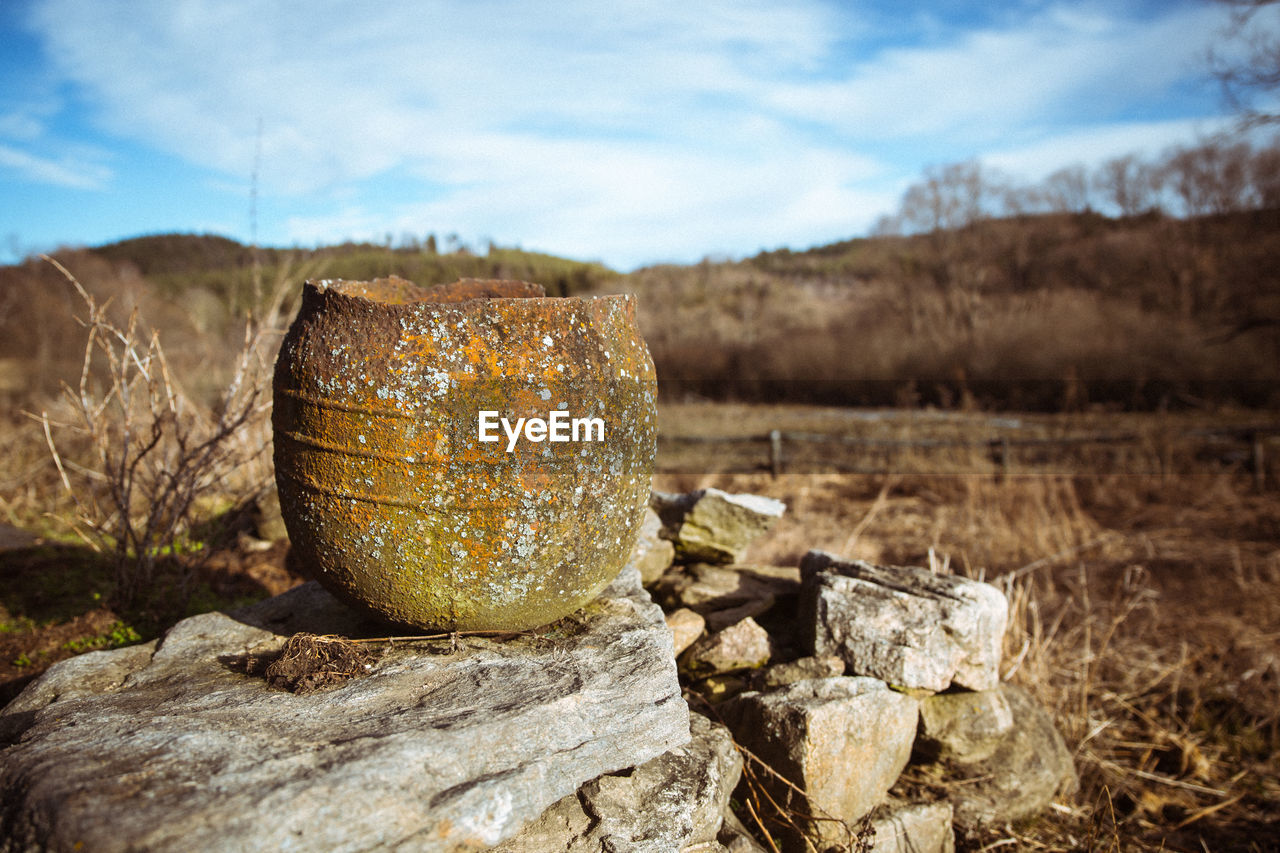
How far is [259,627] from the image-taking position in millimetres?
2848

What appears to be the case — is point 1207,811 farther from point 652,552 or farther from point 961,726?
point 652,552

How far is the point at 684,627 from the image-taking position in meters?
3.49

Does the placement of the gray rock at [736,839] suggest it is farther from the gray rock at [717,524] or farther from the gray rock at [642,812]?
the gray rock at [717,524]

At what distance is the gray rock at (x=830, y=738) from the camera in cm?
275

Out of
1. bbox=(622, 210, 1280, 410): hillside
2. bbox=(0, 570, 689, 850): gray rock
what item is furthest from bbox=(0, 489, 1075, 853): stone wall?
bbox=(622, 210, 1280, 410): hillside

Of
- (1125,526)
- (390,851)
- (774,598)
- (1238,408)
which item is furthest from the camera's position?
(1238,408)

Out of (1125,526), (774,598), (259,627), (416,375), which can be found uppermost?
(416,375)

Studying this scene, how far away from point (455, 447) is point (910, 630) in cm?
213

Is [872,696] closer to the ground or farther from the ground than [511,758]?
closer to the ground

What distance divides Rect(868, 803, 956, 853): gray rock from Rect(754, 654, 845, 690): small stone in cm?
55

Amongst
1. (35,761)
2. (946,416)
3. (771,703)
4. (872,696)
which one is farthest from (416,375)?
(946,416)

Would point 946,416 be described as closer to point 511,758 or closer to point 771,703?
point 771,703

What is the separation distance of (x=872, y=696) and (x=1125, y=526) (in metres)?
6.62

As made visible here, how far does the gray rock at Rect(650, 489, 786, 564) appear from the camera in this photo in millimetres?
4141
